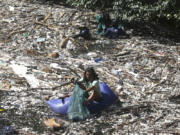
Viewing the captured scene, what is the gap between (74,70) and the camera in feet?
25.8

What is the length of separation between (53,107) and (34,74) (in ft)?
5.46

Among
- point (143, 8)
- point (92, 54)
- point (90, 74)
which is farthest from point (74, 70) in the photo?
point (143, 8)

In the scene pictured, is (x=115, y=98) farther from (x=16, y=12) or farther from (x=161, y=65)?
(x=16, y=12)

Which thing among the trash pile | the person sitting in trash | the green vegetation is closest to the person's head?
the person sitting in trash

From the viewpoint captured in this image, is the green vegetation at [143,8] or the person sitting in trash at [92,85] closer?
the person sitting in trash at [92,85]

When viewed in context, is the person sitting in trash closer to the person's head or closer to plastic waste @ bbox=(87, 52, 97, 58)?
the person's head

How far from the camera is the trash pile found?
584 cm

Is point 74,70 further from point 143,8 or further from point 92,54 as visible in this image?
point 143,8

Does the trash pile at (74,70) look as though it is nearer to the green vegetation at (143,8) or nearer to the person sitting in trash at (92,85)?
the person sitting in trash at (92,85)

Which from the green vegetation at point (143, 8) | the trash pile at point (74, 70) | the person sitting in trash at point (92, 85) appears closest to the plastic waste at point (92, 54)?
the trash pile at point (74, 70)

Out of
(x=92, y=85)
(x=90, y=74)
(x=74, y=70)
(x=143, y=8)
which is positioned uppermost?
(x=143, y=8)

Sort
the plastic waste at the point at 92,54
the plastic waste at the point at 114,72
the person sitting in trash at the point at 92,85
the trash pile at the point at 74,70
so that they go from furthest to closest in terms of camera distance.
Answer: the plastic waste at the point at 92,54 → the plastic waste at the point at 114,72 → the person sitting in trash at the point at 92,85 → the trash pile at the point at 74,70

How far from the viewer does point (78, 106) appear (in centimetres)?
585

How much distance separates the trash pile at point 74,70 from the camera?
584 centimetres
